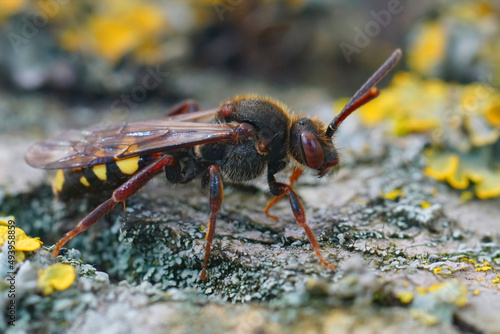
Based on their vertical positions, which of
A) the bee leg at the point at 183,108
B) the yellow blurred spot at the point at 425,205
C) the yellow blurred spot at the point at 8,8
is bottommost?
the yellow blurred spot at the point at 425,205

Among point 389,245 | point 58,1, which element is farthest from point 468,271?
point 58,1

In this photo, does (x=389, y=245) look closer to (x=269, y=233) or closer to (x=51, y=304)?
(x=269, y=233)

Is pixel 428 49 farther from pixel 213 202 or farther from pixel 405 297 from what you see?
pixel 405 297

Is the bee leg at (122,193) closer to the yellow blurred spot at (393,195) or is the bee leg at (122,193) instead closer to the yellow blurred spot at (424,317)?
the yellow blurred spot at (393,195)

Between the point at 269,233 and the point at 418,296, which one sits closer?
the point at 418,296

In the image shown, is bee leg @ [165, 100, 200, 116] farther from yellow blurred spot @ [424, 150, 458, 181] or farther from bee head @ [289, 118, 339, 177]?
yellow blurred spot @ [424, 150, 458, 181]

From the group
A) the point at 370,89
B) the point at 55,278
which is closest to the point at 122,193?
the point at 55,278

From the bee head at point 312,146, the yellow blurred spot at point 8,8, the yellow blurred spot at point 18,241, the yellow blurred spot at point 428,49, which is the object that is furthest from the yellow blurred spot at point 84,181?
the yellow blurred spot at point 428,49
